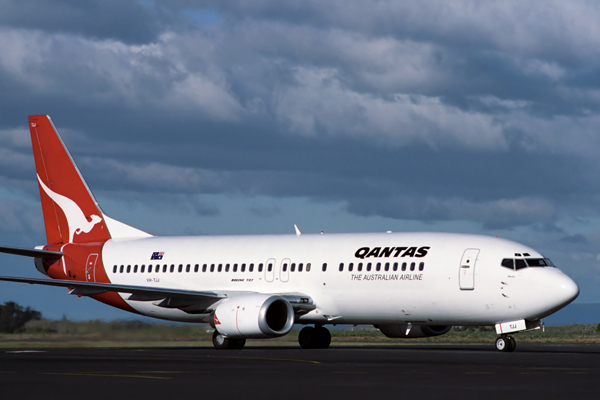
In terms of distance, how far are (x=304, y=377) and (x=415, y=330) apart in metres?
17.5

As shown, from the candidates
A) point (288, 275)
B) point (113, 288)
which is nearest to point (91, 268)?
point (113, 288)

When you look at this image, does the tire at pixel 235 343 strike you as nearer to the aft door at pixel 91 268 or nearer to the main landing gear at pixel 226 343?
the main landing gear at pixel 226 343

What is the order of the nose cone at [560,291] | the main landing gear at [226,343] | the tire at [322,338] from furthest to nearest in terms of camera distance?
the tire at [322,338] < the main landing gear at [226,343] < the nose cone at [560,291]

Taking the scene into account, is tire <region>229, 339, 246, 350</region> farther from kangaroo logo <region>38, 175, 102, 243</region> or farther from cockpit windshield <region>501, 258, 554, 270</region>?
kangaroo logo <region>38, 175, 102, 243</region>

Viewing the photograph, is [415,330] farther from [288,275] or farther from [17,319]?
[17,319]

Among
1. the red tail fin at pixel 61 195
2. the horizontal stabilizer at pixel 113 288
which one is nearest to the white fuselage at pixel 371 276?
the horizontal stabilizer at pixel 113 288

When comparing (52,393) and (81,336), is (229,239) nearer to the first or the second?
(81,336)

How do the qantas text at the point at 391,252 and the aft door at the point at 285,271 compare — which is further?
the aft door at the point at 285,271

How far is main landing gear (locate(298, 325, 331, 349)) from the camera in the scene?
3606 centimetres

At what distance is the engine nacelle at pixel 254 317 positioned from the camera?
104 feet

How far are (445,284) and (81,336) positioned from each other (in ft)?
55.8

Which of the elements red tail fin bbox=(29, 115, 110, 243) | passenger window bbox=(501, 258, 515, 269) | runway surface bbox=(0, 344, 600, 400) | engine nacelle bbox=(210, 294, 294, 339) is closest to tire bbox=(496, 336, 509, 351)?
passenger window bbox=(501, 258, 515, 269)

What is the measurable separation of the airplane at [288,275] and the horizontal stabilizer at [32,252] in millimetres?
105

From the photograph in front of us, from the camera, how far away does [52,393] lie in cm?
1509
